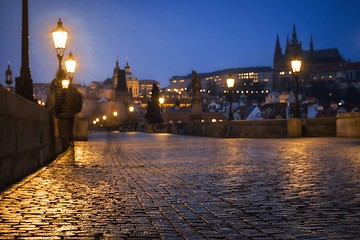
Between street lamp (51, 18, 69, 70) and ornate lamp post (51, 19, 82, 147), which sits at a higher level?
street lamp (51, 18, 69, 70)

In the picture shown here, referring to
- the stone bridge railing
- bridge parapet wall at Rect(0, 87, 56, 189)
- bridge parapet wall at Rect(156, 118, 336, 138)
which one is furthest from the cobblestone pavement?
bridge parapet wall at Rect(156, 118, 336, 138)

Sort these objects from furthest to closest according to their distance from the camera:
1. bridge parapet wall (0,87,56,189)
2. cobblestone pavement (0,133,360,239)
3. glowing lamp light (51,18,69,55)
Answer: glowing lamp light (51,18,69,55) → bridge parapet wall (0,87,56,189) → cobblestone pavement (0,133,360,239)

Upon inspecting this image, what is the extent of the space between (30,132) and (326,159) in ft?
21.7

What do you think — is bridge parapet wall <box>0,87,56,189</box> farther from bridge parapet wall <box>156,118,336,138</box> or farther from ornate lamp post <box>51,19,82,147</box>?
bridge parapet wall <box>156,118,336,138</box>

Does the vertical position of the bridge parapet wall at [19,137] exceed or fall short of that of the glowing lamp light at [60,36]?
it falls short

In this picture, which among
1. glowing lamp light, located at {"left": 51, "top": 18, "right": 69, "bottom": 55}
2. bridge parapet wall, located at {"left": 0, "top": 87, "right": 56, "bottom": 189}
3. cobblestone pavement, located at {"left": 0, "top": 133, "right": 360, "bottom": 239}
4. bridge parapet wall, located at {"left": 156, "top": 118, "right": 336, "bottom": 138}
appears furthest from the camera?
bridge parapet wall, located at {"left": 156, "top": 118, "right": 336, "bottom": 138}

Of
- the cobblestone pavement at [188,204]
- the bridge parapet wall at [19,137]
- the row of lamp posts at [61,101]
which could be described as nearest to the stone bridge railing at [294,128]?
the row of lamp posts at [61,101]

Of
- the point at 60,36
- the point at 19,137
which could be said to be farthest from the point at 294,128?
the point at 19,137

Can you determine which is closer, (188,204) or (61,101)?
(188,204)

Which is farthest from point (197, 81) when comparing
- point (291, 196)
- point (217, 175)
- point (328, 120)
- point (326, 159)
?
point (291, 196)

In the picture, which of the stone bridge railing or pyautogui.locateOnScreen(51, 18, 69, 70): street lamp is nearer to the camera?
pyautogui.locateOnScreen(51, 18, 69, 70): street lamp

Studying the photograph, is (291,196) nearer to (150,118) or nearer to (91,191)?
(91,191)

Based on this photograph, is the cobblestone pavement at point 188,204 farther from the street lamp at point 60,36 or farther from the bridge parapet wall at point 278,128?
the bridge parapet wall at point 278,128

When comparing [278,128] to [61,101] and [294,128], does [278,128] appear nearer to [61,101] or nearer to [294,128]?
[294,128]
